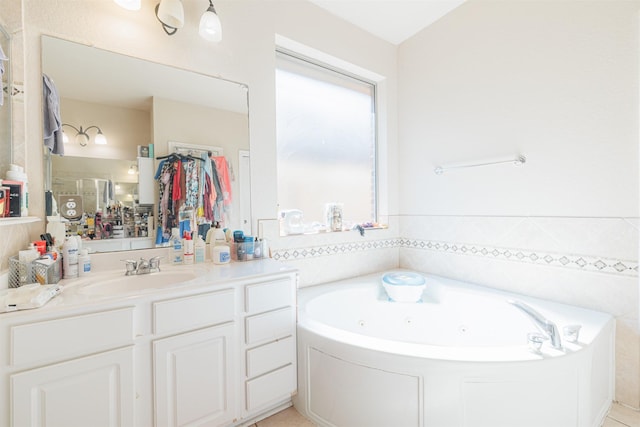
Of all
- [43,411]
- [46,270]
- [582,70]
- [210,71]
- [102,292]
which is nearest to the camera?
[43,411]

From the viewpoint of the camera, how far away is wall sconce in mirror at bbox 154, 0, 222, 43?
4.76ft

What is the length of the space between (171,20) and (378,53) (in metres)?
1.74

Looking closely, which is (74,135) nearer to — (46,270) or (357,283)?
(46,270)

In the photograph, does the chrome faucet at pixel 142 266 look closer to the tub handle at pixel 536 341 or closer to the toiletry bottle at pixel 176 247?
the toiletry bottle at pixel 176 247

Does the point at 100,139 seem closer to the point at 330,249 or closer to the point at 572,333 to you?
the point at 330,249

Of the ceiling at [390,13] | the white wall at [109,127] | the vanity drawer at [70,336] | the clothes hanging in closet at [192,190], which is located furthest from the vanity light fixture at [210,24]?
the vanity drawer at [70,336]

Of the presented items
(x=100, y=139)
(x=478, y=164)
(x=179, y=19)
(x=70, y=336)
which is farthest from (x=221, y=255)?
(x=478, y=164)

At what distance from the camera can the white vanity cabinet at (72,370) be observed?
92 cm

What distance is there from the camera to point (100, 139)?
1.46 m

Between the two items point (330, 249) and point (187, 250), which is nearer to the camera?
point (187, 250)

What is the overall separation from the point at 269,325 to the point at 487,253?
5.45ft

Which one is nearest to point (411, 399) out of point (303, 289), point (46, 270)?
point (303, 289)

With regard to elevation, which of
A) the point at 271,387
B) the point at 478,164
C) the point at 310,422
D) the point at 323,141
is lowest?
the point at 310,422

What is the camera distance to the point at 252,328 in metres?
1.39
